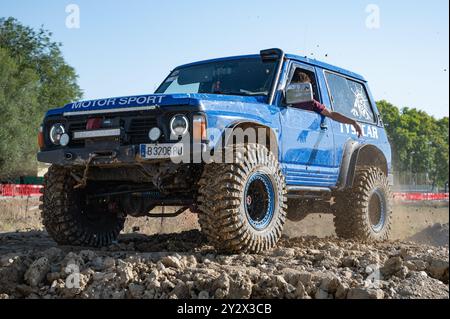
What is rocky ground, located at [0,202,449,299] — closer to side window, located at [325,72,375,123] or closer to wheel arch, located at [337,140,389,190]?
wheel arch, located at [337,140,389,190]

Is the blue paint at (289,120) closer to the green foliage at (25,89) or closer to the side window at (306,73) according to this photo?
the side window at (306,73)

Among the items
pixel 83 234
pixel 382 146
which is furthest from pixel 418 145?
pixel 83 234

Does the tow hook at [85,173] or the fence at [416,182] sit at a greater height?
the tow hook at [85,173]

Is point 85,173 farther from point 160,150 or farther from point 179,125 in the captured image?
point 179,125

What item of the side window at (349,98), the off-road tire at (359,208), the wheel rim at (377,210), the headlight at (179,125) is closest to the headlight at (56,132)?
the headlight at (179,125)

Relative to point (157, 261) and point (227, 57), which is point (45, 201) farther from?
point (227, 57)

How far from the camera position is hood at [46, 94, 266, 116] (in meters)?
5.11

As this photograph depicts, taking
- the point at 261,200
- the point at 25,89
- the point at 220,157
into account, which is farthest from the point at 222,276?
the point at 25,89

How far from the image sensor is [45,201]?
6035mm

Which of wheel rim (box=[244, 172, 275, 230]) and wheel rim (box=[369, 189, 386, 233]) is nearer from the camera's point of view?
wheel rim (box=[244, 172, 275, 230])

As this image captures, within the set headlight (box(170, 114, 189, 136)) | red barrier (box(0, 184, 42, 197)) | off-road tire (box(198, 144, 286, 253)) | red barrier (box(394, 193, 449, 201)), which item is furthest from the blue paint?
red barrier (box(394, 193, 449, 201))

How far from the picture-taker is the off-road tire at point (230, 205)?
4.99 metres

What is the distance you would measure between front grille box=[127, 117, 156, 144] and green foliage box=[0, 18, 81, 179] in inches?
995

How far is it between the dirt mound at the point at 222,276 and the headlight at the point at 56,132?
1.23m
